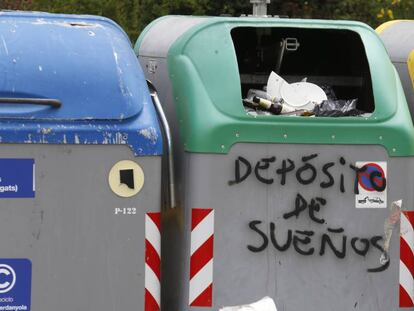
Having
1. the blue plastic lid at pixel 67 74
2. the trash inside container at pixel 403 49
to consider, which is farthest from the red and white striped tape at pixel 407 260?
the blue plastic lid at pixel 67 74

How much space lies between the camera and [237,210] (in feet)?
14.6

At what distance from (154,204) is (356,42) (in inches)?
52.8

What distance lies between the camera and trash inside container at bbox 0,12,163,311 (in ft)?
14.0

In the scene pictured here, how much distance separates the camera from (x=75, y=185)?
14.1 feet

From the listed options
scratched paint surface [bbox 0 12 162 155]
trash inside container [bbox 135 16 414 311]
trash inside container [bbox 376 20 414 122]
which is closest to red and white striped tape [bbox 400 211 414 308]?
trash inside container [bbox 135 16 414 311]

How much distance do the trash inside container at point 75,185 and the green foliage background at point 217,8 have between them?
517 centimetres

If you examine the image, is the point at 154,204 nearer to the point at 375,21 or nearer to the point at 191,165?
the point at 191,165

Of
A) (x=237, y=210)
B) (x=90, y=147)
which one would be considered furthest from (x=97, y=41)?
(x=237, y=210)

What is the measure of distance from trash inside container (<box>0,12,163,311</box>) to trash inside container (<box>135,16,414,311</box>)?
0.20 meters

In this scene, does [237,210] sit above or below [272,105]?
below

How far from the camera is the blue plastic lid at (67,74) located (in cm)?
430

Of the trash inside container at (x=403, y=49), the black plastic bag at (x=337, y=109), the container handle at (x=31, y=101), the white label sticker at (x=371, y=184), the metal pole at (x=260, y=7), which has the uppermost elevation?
the metal pole at (x=260, y=7)

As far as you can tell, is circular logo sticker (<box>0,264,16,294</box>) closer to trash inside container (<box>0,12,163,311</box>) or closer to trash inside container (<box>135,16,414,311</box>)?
trash inside container (<box>0,12,163,311</box>)

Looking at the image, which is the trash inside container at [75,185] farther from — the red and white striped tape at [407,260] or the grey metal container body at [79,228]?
the red and white striped tape at [407,260]
